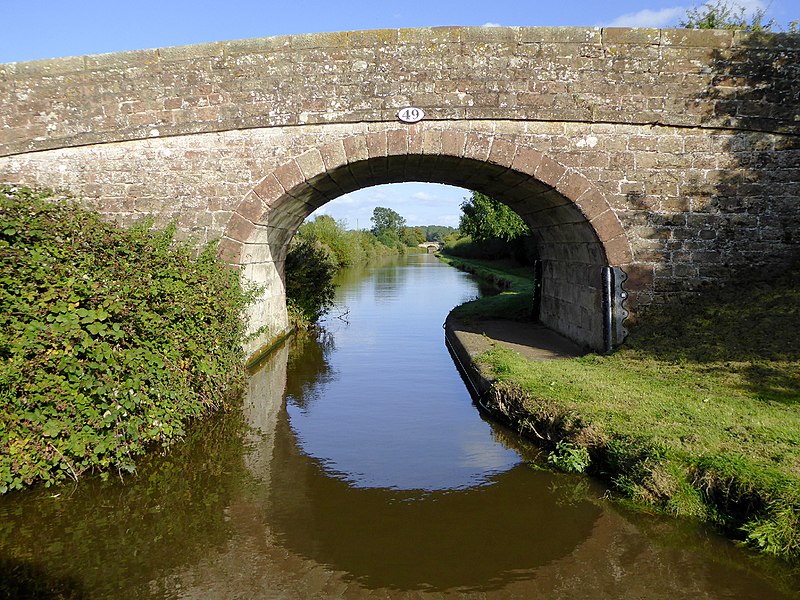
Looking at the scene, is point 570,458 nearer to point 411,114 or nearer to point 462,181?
point 411,114

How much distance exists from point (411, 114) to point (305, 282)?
5.94 metres

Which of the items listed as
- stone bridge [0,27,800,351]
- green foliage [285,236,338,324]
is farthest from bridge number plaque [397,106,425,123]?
green foliage [285,236,338,324]

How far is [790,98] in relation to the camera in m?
7.33

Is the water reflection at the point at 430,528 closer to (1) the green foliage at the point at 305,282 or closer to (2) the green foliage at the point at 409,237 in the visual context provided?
(1) the green foliage at the point at 305,282

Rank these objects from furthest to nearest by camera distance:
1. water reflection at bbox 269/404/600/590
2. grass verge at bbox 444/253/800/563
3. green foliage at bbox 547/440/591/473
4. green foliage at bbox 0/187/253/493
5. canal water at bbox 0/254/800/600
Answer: green foliage at bbox 547/440/591/473
green foliage at bbox 0/187/253/493
grass verge at bbox 444/253/800/563
water reflection at bbox 269/404/600/590
canal water at bbox 0/254/800/600

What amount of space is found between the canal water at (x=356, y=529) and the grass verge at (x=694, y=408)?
225 millimetres

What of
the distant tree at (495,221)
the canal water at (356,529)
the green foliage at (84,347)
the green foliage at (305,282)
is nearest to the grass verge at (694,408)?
the canal water at (356,529)

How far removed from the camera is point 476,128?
7527 millimetres

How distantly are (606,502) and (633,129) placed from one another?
16.7ft

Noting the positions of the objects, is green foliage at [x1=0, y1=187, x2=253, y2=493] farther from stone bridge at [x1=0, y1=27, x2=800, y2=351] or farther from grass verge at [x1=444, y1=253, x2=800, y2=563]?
grass verge at [x1=444, y1=253, x2=800, y2=563]

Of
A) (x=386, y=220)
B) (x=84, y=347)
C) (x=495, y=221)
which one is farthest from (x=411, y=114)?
(x=386, y=220)

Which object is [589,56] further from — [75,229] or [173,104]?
[75,229]

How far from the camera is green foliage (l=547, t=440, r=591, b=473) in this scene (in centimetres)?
477

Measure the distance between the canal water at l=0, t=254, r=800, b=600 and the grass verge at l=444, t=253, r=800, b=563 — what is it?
0.74ft
